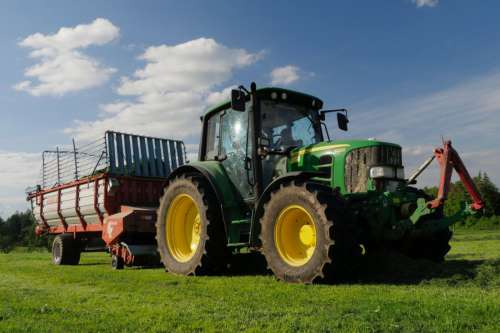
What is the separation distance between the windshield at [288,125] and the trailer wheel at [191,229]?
136cm

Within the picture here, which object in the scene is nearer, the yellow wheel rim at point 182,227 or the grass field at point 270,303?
the grass field at point 270,303

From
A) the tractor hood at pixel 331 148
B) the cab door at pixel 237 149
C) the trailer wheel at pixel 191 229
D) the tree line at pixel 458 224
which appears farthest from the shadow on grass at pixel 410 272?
the tree line at pixel 458 224

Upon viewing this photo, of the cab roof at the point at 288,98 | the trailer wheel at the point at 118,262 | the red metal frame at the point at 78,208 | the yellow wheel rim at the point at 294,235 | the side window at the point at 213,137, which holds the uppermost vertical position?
the cab roof at the point at 288,98

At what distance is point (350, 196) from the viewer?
6.55 m

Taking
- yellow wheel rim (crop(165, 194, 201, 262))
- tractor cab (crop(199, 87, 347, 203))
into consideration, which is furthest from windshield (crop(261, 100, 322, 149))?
yellow wheel rim (crop(165, 194, 201, 262))

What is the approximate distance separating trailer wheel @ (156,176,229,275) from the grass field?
0.62 m

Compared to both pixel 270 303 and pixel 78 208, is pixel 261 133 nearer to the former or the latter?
pixel 270 303

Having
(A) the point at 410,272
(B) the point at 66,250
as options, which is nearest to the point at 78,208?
(B) the point at 66,250

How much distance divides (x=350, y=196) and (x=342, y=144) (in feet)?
2.71

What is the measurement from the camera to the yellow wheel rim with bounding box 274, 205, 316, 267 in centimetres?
638

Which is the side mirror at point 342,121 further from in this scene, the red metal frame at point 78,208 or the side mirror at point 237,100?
the red metal frame at point 78,208

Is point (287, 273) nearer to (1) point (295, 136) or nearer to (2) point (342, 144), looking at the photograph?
(2) point (342, 144)

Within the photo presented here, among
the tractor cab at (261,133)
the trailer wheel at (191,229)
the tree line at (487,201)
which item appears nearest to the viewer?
the tractor cab at (261,133)

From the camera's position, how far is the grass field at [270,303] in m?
3.85
